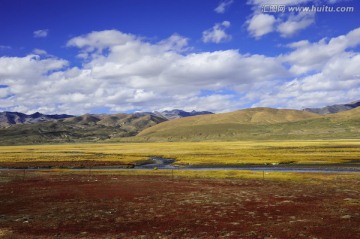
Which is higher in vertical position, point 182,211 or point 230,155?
point 182,211

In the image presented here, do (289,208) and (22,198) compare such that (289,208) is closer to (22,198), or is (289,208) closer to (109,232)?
(109,232)

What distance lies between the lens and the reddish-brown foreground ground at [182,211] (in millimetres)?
21984

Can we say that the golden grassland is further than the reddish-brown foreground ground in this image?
Yes

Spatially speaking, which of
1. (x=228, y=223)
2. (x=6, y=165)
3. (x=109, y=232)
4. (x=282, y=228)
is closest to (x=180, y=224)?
(x=228, y=223)

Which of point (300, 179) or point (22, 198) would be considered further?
point (300, 179)

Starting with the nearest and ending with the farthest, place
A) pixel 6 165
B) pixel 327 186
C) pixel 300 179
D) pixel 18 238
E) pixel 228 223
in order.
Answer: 1. pixel 18 238
2. pixel 228 223
3. pixel 327 186
4. pixel 300 179
5. pixel 6 165

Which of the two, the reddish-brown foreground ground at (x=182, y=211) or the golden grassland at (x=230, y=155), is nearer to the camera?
the reddish-brown foreground ground at (x=182, y=211)

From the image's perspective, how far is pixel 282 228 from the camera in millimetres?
22359

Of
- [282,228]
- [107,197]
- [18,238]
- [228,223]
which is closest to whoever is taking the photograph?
[18,238]

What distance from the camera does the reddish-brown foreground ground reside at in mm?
21984

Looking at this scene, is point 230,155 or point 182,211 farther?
point 230,155

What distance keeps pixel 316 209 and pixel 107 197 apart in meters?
19.8

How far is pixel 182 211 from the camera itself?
2859cm

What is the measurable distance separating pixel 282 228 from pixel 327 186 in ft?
76.8
